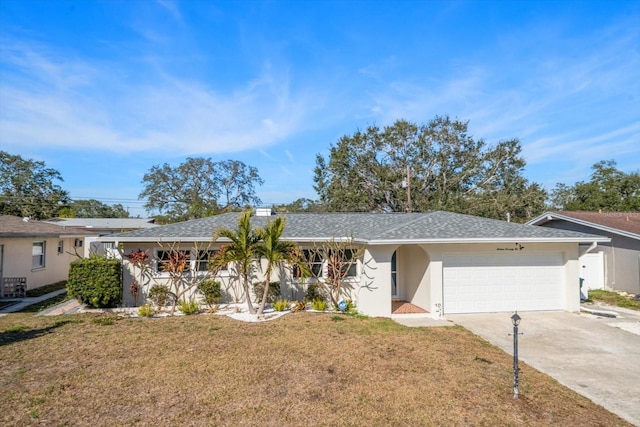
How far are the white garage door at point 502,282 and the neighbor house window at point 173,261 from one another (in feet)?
28.5

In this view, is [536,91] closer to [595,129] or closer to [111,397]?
[595,129]

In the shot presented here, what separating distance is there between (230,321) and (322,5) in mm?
10730

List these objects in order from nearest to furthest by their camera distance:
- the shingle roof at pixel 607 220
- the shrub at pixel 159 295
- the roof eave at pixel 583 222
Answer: the shrub at pixel 159 295 → the roof eave at pixel 583 222 → the shingle roof at pixel 607 220

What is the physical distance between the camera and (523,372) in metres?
6.72

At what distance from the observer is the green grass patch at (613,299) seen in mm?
13219

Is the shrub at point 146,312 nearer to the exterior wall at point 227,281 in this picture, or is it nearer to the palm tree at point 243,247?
the exterior wall at point 227,281

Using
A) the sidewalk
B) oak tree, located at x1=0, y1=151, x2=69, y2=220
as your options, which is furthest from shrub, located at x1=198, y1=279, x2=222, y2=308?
oak tree, located at x1=0, y1=151, x2=69, y2=220

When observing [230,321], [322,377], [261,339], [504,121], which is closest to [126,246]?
[230,321]

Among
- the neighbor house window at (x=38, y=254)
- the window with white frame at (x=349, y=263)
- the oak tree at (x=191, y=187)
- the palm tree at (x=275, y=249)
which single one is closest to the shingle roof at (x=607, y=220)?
the window with white frame at (x=349, y=263)

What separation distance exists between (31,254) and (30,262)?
0.36 m

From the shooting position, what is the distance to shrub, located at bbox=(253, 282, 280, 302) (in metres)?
12.4

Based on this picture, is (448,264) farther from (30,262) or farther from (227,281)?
(30,262)

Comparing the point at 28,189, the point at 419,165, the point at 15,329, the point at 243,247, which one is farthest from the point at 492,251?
the point at 28,189

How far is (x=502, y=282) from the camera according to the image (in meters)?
12.1
